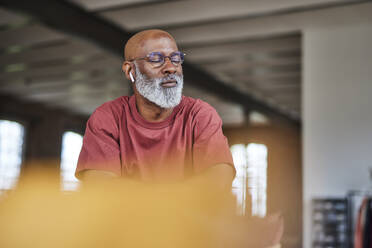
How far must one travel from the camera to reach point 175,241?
81 centimetres

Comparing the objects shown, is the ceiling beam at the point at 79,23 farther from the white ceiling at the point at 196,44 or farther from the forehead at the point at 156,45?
the forehead at the point at 156,45

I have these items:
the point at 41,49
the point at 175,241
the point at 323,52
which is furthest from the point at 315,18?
the point at 175,241

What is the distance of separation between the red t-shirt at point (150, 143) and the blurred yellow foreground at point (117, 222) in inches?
→ 16.2

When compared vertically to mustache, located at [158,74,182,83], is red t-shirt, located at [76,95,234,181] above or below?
below

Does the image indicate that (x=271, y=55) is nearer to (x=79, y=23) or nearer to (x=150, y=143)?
(x=79, y=23)

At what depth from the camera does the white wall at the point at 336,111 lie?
14.6 feet

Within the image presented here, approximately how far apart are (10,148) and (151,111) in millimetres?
8756

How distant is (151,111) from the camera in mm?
1329

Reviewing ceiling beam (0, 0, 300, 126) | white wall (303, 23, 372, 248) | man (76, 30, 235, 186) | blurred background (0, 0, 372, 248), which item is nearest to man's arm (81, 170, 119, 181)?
man (76, 30, 235, 186)

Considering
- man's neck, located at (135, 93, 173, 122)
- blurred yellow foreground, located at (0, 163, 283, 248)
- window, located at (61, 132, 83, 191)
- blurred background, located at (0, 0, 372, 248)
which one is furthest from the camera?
window, located at (61, 132, 83, 191)

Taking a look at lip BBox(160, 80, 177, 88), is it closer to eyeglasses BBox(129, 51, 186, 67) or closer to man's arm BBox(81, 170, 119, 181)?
eyeglasses BBox(129, 51, 186, 67)

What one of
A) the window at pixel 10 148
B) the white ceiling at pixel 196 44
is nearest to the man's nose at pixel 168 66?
the white ceiling at pixel 196 44

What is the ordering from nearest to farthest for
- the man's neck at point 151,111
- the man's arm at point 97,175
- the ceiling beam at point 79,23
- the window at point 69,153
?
the man's arm at point 97,175
the man's neck at point 151,111
the ceiling beam at point 79,23
the window at point 69,153

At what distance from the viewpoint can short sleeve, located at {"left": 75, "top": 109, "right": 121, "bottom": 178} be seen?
1243 mm
